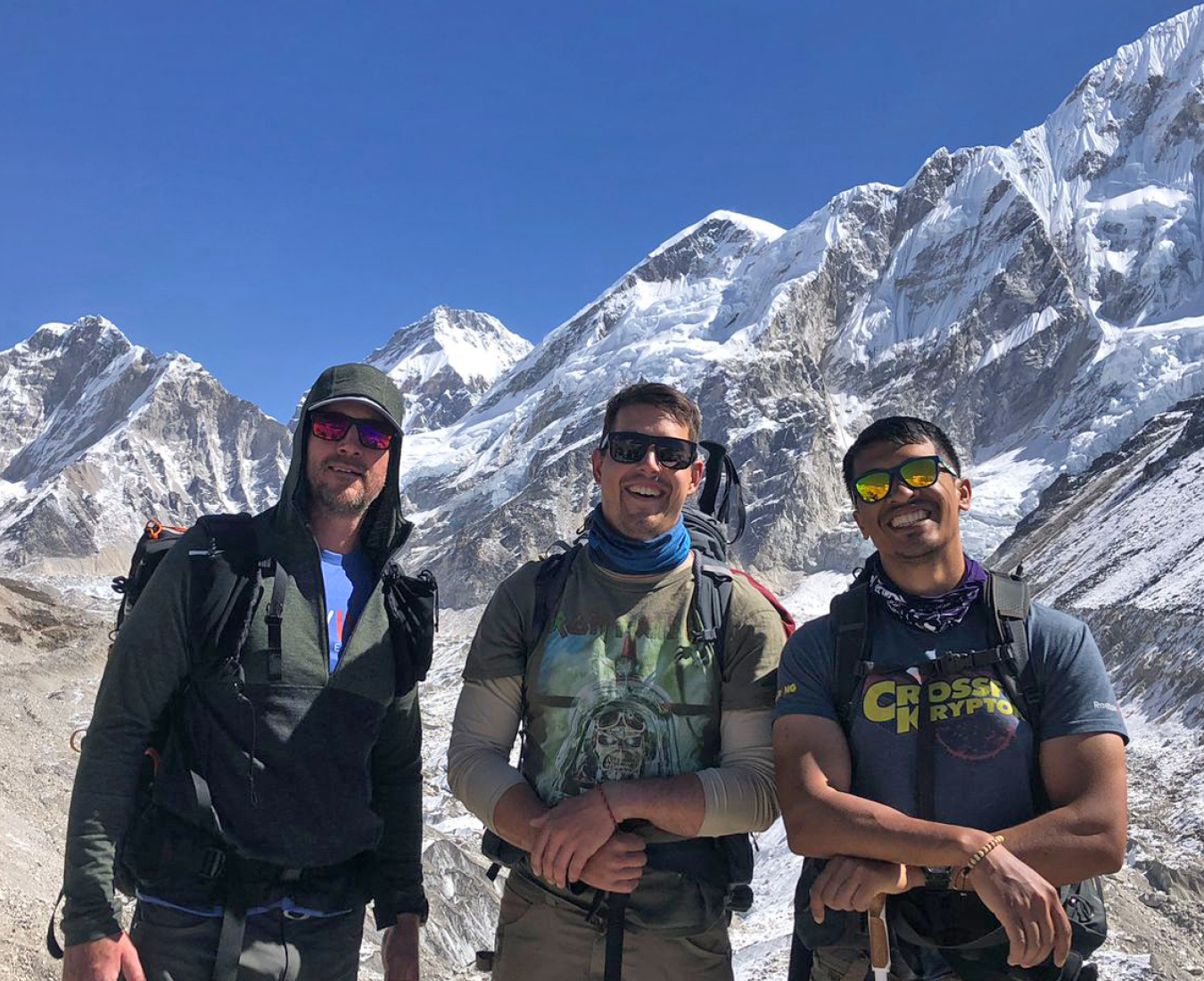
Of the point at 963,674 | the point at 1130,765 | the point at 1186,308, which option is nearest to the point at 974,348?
the point at 1186,308

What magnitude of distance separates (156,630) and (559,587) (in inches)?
62.1

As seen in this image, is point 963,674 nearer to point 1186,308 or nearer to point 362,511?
point 362,511

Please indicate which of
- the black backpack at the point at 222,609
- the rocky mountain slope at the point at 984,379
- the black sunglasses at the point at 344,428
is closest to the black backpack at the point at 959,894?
the black backpack at the point at 222,609

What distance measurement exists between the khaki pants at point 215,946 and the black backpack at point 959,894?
196cm

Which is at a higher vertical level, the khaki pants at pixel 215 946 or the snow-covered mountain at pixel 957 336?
the snow-covered mountain at pixel 957 336

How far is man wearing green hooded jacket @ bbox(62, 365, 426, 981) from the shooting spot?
3656mm

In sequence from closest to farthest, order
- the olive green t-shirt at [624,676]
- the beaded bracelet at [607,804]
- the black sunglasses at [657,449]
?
1. the beaded bracelet at [607,804]
2. the olive green t-shirt at [624,676]
3. the black sunglasses at [657,449]

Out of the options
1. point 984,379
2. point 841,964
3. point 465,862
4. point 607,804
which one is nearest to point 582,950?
point 607,804

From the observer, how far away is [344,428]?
14.0 feet

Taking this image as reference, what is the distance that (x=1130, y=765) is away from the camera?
76.2 feet

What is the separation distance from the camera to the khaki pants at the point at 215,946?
12.0 feet

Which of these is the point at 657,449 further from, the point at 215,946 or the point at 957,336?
the point at 957,336

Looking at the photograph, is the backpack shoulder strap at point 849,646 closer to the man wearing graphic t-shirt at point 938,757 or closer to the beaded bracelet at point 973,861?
the man wearing graphic t-shirt at point 938,757

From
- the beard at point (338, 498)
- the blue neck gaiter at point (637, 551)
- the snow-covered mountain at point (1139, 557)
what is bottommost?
the blue neck gaiter at point (637, 551)
